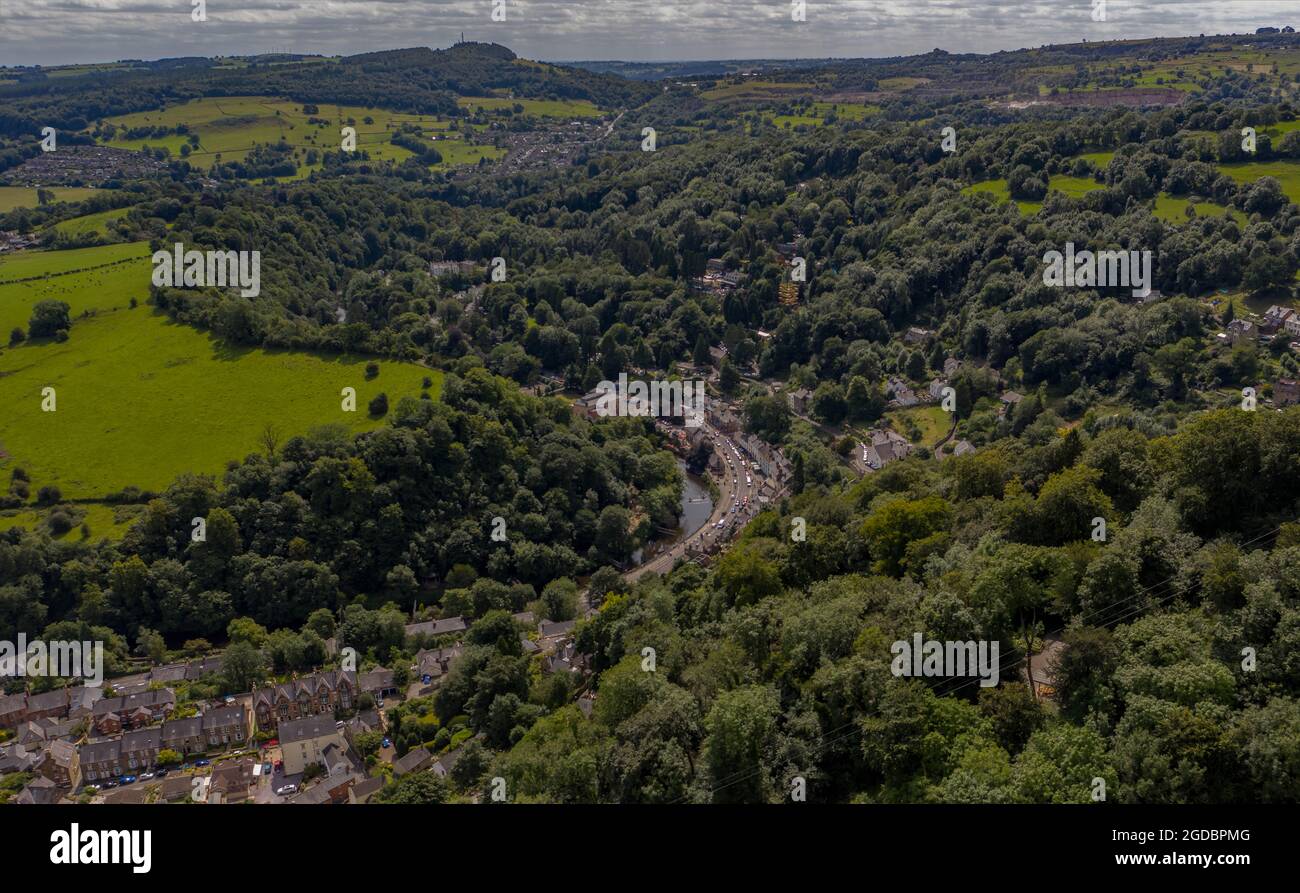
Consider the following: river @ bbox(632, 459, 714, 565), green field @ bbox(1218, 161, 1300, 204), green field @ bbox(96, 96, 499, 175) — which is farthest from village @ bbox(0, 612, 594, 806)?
green field @ bbox(96, 96, 499, 175)

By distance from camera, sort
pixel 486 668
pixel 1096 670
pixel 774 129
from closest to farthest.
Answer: pixel 1096 670 → pixel 486 668 → pixel 774 129

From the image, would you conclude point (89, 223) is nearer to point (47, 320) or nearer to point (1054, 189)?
point (47, 320)

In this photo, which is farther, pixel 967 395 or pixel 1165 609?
pixel 967 395

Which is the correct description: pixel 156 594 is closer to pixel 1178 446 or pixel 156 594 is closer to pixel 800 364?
pixel 1178 446

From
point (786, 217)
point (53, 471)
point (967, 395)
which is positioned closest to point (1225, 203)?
point (967, 395)

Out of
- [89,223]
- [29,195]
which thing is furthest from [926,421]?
[29,195]

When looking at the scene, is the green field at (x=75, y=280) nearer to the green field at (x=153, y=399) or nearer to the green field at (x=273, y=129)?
the green field at (x=153, y=399)

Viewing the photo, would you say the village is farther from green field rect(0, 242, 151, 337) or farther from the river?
green field rect(0, 242, 151, 337)

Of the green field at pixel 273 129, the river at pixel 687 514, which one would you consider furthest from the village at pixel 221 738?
the green field at pixel 273 129
